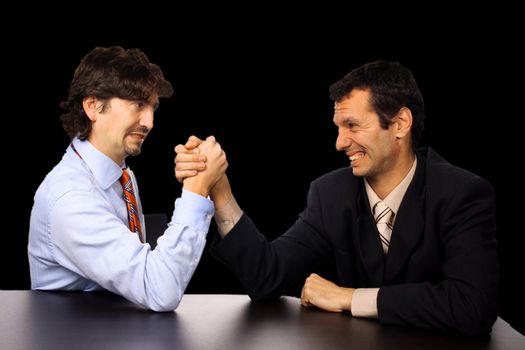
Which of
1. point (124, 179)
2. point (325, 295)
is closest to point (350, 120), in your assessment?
point (325, 295)

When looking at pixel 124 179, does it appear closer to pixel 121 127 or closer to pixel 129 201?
pixel 129 201

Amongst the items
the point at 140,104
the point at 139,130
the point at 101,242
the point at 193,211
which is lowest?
the point at 101,242

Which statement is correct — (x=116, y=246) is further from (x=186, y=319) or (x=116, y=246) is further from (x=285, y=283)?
(x=285, y=283)

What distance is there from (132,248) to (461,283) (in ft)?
3.78

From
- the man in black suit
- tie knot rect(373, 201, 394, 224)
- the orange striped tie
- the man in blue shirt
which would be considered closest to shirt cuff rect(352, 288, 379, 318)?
the man in black suit

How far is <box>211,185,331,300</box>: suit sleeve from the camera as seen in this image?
296 centimetres

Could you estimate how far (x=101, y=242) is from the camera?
265 cm

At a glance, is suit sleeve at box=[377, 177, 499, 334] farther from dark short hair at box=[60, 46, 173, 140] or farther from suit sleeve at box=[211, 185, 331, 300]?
dark short hair at box=[60, 46, 173, 140]

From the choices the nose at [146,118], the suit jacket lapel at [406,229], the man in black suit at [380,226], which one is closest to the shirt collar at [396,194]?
the man in black suit at [380,226]

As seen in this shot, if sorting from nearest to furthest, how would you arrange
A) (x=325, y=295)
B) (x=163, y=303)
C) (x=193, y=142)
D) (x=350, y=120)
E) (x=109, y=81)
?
(x=163, y=303) → (x=325, y=295) → (x=193, y=142) → (x=109, y=81) → (x=350, y=120)

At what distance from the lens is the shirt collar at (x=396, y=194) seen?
309cm

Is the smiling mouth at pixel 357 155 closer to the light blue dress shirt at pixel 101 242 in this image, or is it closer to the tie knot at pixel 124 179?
the light blue dress shirt at pixel 101 242

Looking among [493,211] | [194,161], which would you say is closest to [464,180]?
[493,211]

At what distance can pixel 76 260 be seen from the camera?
2742 mm
